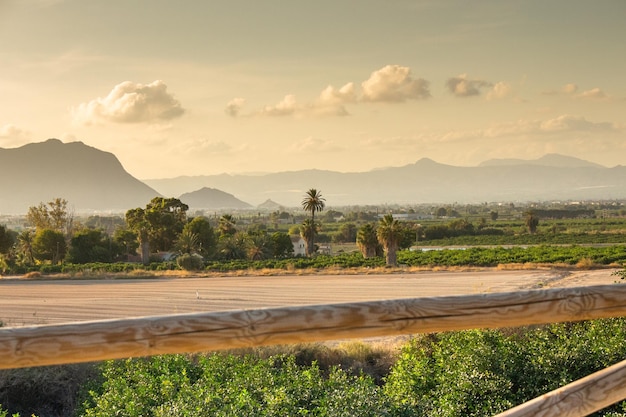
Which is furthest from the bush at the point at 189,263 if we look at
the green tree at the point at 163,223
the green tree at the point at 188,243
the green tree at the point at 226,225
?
the green tree at the point at 226,225

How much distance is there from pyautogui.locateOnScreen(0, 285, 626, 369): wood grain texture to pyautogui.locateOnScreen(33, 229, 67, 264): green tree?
53046 millimetres

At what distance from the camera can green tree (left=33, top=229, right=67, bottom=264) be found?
50812 millimetres

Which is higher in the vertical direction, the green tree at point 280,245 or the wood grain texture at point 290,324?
the wood grain texture at point 290,324

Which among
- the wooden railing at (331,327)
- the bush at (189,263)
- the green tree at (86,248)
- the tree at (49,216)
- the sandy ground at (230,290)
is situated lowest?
the sandy ground at (230,290)

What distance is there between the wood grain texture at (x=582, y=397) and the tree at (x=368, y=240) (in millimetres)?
46112

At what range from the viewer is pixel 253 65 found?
5772 cm

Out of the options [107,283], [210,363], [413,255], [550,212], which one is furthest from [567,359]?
[550,212]

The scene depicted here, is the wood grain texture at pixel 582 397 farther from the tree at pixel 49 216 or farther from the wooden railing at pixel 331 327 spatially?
Answer: the tree at pixel 49 216

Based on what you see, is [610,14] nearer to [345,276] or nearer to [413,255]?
[413,255]

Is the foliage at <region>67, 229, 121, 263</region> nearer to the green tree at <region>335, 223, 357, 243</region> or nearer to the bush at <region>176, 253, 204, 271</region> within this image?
the bush at <region>176, 253, 204, 271</region>

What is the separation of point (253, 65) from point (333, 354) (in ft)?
170

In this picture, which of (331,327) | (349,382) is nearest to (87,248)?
(349,382)

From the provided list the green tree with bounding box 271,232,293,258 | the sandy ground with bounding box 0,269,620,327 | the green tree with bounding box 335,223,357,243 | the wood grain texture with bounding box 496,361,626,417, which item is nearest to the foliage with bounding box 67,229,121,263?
the sandy ground with bounding box 0,269,620,327

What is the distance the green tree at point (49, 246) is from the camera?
50.8m
